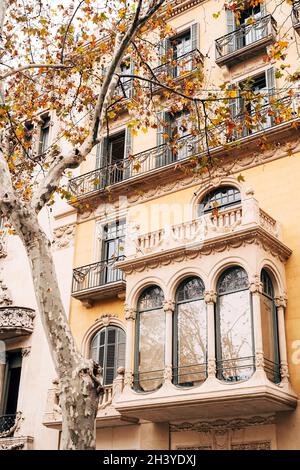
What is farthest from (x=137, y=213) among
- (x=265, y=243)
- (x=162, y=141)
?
(x=265, y=243)

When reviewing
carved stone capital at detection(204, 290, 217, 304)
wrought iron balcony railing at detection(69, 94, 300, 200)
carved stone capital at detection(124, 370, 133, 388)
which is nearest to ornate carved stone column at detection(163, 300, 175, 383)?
carved stone capital at detection(204, 290, 217, 304)

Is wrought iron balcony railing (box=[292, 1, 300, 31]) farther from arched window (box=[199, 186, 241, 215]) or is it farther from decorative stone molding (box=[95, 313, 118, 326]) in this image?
decorative stone molding (box=[95, 313, 118, 326])

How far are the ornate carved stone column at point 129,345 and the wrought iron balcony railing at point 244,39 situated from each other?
9.06 meters

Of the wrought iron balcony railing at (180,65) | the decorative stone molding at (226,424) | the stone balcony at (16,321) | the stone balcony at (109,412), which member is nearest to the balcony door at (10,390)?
the stone balcony at (16,321)

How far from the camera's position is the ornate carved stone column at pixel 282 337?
14344 millimetres

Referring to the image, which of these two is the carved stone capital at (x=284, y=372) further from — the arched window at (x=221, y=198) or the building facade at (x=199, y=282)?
the arched window at (x=221, y=198)

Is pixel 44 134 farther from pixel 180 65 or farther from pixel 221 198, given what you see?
pixel 221 198

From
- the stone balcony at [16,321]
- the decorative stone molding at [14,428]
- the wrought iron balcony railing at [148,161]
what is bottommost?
the decorative stone molding at [14,428]

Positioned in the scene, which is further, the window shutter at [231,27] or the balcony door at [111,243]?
the window shutter at [231,27]

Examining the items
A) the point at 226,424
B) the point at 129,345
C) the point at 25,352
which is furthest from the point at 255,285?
the point at 25,352

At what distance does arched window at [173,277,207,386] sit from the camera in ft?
48.5
